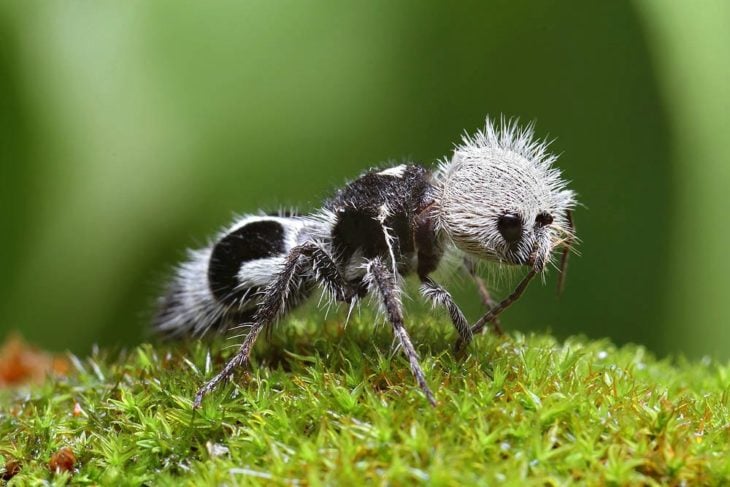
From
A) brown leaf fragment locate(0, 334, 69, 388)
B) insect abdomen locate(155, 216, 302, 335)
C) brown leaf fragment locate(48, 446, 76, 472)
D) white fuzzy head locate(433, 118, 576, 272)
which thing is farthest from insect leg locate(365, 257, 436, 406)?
brown leaf fragment locate(0, 334, 69, 388)

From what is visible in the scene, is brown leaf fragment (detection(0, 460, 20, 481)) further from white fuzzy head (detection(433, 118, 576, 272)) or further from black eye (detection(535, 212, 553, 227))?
black eye (detection(535, 212, 553, 227))

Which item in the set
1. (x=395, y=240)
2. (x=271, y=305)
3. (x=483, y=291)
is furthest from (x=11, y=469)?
(x=483, y=291)

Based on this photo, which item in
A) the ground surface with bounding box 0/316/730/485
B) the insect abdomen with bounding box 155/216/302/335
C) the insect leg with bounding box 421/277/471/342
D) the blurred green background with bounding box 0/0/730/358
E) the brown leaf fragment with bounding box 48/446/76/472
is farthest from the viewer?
the blurred green background with bounding box 0/0/730/358

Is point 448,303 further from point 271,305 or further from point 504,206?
point 271,305

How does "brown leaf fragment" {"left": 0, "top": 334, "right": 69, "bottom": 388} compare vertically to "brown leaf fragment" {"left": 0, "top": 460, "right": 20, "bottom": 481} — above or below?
below

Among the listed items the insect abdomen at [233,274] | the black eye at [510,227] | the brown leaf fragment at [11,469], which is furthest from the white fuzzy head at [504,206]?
the brown leaf fragment at [11,469]
